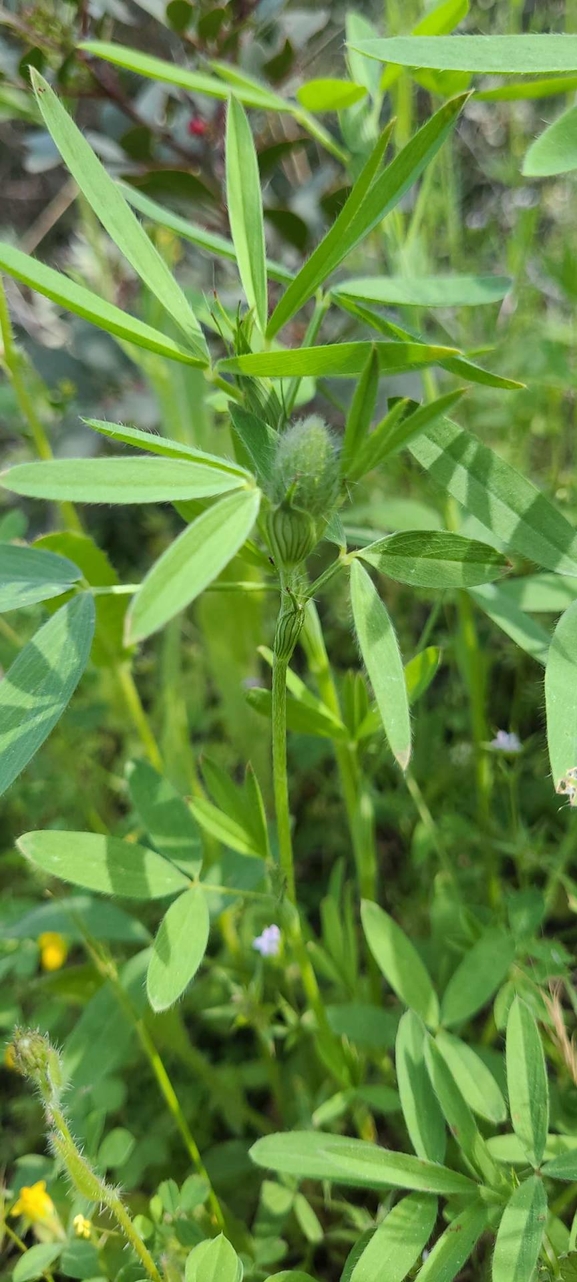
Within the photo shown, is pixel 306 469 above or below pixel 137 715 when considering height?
above

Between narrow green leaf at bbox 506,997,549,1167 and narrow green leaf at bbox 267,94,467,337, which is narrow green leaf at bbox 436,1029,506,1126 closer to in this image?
narrow green leaf at bbox 506,997,549,1167

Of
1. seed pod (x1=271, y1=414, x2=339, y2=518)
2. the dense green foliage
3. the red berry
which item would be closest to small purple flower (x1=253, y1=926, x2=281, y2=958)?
the dense green foliage

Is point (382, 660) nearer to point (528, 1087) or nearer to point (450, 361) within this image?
point (450, 361)

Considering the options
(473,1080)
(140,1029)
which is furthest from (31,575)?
(473,1080)

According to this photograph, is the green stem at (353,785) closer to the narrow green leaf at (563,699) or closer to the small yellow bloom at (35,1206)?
the narrow green leaf at (563,699)

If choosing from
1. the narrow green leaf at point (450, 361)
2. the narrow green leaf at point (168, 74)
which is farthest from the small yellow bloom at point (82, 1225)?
the narrow green leaf at point (168, 74)

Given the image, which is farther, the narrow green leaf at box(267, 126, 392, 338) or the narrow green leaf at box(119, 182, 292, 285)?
the narrow green leaf at box(119, 182, 292, 285)

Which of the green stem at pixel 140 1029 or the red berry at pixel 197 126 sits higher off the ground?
the red berry at pixel 197 126
